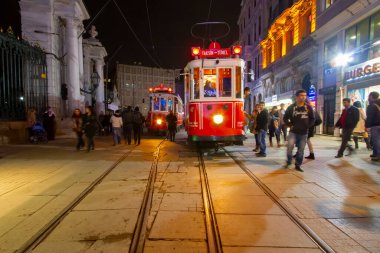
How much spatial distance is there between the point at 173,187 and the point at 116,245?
2.64 metres

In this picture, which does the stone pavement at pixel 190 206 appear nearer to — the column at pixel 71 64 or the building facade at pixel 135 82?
the column at pixel 71 64

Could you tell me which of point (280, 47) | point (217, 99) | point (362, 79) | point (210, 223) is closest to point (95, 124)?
point (217, 99)

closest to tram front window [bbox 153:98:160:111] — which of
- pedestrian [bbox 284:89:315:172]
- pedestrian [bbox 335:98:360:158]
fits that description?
pedestrian [bbox 335:98:360:158]

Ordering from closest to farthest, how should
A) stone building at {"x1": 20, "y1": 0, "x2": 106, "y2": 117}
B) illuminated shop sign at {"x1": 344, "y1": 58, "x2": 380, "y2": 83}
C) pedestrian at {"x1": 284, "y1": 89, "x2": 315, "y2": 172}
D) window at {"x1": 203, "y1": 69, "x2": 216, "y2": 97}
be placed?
pedestrian at {"x1": 284, "y1": 89, "x2": 315, "y2": 172}, window at {"x1": 203, "y1": 69, "x2": 216, "y2": 97}, illuminated shop sign at {"x1": 344, "y1": 58, "x2": 380, "y2": 83}, stone building at {"x1": 20, "y1": 0, "x2": 106, "y2": 117}

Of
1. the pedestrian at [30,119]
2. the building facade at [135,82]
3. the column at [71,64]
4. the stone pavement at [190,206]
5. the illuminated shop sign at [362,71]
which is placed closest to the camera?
the stone pavement at [190,206]

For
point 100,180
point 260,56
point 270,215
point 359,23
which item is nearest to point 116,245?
point 270,215

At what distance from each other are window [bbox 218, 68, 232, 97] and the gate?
902cm

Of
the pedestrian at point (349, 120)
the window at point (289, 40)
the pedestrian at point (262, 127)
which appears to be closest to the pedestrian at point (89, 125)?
the pedestrian at point (262, 127)

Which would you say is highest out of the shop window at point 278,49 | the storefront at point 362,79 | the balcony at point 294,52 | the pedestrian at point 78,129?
the shop window at point 278,49

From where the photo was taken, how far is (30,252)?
3244 mm

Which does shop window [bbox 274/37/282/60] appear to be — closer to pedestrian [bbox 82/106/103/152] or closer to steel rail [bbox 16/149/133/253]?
pedestrian [bbox 82/106/103/152]

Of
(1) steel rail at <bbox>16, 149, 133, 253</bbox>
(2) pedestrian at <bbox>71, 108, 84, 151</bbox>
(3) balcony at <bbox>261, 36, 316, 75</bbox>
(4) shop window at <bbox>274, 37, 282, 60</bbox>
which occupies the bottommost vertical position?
(1) steel rail at <bbox>16, 149, 133, 253</bbox>

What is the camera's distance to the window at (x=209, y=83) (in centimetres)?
1036

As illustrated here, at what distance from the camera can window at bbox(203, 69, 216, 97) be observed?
408 inches
